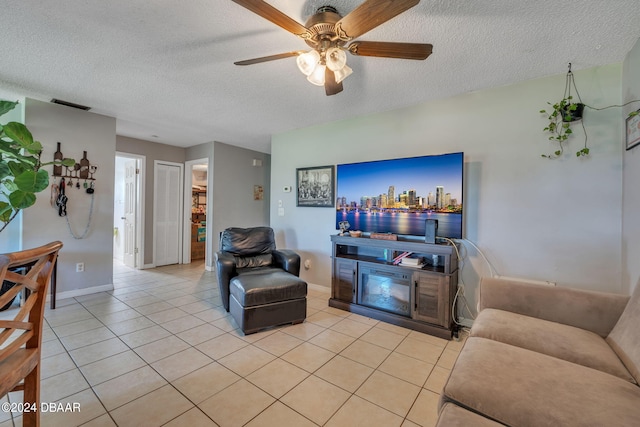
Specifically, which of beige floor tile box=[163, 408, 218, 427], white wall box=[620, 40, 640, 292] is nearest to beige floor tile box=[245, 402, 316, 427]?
beige floor tile box=[163, 408, 218, 427]

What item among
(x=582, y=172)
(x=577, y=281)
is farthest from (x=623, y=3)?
(x=577, y=281)

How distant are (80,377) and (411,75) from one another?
3.42 m

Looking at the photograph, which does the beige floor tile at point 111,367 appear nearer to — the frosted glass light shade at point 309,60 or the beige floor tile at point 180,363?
the beige floor tile at point 180,363

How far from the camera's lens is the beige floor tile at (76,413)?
4.74ft

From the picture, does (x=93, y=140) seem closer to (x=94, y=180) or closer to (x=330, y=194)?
(x=94, y=180)

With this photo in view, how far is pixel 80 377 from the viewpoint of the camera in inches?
71.6

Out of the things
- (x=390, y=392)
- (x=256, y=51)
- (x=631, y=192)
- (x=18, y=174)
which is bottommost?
(x=390, y=392)

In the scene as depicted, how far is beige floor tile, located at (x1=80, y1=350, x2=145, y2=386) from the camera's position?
5.98ft

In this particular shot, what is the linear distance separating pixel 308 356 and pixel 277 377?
34 centimetres

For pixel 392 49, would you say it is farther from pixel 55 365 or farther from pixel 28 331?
pixel 55 365

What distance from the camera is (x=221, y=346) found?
2.26 meters

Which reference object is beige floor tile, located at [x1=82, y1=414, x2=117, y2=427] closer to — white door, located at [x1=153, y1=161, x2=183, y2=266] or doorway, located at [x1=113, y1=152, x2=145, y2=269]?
doorway, located at [x1=113, y1=152, x2=145, y2=269]

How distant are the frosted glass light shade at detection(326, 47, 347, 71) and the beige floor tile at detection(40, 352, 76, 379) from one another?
8.99 feet

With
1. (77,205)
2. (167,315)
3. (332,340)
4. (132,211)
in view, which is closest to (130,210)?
(132,211)
